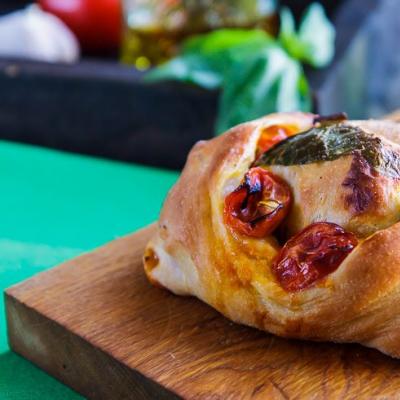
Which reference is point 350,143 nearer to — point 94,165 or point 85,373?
point 85,373

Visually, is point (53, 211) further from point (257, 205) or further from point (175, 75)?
point (257, 205)

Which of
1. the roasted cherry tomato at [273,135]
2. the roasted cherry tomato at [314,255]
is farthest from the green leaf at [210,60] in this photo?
the roasted cherry tomato at [314,255]

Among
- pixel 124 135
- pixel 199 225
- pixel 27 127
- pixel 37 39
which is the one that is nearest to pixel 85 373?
pixel 199 225

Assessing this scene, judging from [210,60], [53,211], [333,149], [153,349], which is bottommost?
[53,211]

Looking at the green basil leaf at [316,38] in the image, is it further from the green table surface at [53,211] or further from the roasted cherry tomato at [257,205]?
the roasted cherry tomato at [257,205]

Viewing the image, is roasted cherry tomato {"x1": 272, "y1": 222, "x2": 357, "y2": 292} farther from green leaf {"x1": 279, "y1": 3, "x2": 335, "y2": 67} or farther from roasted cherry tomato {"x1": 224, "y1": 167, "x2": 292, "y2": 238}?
green leaf {"x1": 279, "y1": 3, "x2": 335, "y2": 67}

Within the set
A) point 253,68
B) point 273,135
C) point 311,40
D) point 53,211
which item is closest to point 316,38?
point 311,40
